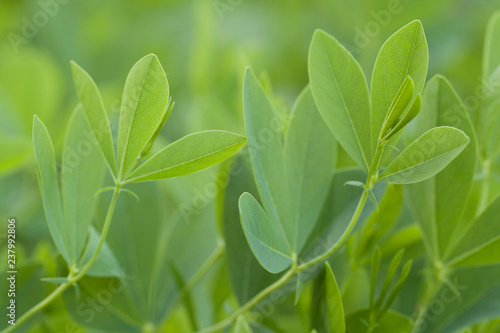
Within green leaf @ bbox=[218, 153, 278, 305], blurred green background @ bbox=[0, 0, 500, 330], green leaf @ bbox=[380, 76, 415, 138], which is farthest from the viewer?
blurred green background @ bbox=[0, 0, 500, 330]

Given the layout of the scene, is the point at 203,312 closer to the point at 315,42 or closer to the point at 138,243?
the point at 138,243

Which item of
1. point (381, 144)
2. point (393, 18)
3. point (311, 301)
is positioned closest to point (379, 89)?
point (381, 144)

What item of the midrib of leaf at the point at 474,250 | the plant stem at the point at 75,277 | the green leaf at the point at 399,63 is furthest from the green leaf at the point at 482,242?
the plant stem at the point at 75,277

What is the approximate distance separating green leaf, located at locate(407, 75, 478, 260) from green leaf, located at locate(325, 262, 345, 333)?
0.26ft

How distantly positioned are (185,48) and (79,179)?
0.57 meters

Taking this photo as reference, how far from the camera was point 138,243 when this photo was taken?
403mm

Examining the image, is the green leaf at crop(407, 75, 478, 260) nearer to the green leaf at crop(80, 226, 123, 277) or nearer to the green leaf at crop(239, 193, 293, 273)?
the green leaf at crop(239, 193, 293, 273)

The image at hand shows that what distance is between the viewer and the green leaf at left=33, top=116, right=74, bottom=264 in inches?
11.8

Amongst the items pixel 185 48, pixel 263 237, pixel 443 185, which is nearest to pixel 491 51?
pixel 443 185

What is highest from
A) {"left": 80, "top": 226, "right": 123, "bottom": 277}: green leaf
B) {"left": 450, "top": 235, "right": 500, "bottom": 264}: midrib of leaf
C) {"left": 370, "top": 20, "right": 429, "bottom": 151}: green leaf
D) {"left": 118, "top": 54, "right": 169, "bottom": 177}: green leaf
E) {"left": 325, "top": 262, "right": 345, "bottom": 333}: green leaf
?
{"left": 118, "top": 54, "right": 169, "bottom": 177}: green leaf

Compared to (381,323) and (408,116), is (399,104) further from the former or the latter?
(381,323)

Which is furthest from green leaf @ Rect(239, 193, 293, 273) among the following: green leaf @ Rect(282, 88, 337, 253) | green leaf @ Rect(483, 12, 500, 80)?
green leaf @ Rect(483, 12, 500, 80)

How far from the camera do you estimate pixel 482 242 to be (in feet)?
1.11

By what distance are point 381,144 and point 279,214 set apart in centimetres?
8
